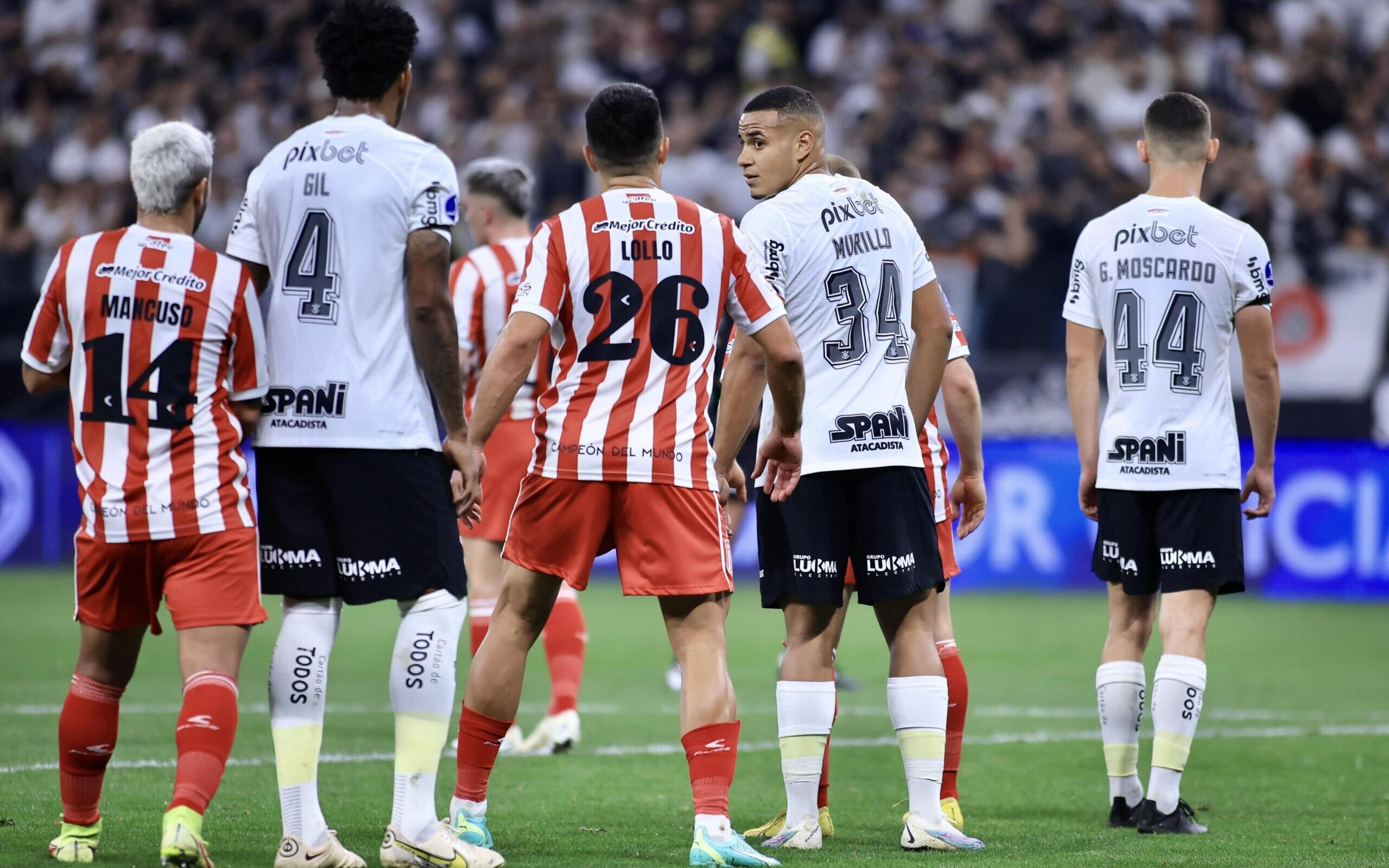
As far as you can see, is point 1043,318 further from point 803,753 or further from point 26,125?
point 26,125

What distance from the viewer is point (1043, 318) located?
1503 centimetres

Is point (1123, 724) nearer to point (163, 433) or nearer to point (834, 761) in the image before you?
point (834, 761)

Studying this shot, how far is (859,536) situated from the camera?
5219 millimetres

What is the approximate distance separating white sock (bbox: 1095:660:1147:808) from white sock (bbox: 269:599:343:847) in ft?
9.11

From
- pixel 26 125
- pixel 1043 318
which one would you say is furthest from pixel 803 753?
pixel 26 125

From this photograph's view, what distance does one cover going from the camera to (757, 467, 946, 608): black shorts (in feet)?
16.9

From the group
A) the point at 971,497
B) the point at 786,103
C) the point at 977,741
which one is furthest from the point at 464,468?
the point at 977,741

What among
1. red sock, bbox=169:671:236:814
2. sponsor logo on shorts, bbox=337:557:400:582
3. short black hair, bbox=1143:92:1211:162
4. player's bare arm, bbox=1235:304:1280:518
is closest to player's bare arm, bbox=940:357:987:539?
player's bare arm, bbox=1235:304:1280:518

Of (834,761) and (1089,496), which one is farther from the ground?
(1089,496)

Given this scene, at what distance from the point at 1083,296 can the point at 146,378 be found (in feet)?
11.2

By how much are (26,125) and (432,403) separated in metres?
15.7

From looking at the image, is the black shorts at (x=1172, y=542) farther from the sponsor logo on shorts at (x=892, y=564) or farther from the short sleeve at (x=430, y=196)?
the short sleeve at (x=430, y=196)

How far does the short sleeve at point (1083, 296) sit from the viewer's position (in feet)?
20.0

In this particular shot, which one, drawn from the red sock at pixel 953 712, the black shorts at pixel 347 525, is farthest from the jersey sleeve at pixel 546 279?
the red sock at pixel 953 712
